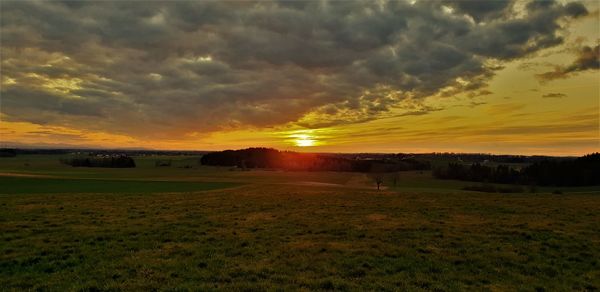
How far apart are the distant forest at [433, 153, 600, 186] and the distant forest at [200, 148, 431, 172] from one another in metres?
32.1

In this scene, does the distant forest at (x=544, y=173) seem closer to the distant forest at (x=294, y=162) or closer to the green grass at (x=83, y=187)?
the distant forest at (x=294, y=162)

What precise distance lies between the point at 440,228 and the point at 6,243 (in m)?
26.2

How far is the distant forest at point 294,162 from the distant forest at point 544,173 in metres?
32.1

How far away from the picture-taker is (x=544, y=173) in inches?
4749

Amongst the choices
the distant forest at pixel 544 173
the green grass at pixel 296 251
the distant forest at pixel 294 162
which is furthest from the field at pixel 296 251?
the distant forest at pixel 294 162

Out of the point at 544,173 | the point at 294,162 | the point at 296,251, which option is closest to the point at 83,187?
the point at 296,251

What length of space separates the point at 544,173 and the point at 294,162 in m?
106

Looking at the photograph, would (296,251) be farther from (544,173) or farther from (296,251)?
(544,173)

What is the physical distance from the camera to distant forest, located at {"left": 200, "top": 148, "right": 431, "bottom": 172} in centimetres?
16325

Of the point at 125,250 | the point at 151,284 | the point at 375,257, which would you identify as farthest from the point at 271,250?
the point at 125,250

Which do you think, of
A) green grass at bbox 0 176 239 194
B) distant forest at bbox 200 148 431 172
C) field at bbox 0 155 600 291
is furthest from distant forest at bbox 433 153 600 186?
green grass at bbox 0 176 239 194

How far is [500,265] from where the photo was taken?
1469 cm

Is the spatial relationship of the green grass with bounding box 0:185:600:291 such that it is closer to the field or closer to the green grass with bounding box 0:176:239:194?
the field

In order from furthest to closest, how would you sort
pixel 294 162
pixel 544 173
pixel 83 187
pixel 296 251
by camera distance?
pixel 294 162, pixel 544 173, pixel 83 187, pixel 296 251
